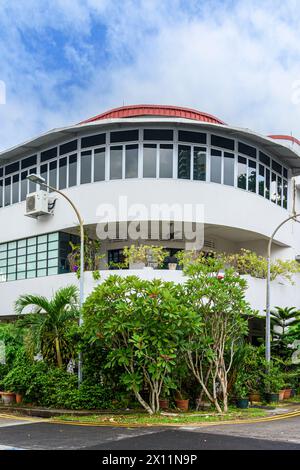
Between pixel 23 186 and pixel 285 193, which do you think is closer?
pixel 23 186

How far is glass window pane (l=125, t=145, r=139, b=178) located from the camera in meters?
24.1

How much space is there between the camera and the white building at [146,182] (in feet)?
78.0

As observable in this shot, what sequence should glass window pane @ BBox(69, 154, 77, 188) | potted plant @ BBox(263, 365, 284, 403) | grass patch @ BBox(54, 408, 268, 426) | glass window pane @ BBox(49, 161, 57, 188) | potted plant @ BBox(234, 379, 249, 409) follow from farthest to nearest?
glass window pane @ BBox(49, 161, 57, 188) < glass window pane @ BBox(69, 154, 77, 188) < potted plant @ BBox(263, 365, 284, 403) < potted plant @ BBox(234, 379, 249, 409) < grass patch @ BBox(54, 408, 268, 426)

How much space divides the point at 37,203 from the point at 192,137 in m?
7.11

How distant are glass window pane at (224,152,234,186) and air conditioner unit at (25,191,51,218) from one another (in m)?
7.70

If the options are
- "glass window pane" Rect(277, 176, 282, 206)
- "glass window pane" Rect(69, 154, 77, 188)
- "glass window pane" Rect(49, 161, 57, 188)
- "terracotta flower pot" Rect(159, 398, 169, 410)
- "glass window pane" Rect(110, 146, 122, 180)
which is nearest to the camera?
"terracotta flower pot" Rect(159, 398, 169, 410)

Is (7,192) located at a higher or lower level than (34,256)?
higher

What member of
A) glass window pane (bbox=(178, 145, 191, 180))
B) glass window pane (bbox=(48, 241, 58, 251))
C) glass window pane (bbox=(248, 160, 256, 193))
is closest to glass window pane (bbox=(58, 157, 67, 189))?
glass window pane (bbox=(48, 241, 58, 251))

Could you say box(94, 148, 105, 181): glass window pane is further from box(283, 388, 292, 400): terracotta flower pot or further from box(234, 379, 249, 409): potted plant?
box(283, 388, 292, 400): terracotta flower pot

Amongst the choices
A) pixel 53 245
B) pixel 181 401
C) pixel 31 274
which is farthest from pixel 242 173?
pixel 181 401

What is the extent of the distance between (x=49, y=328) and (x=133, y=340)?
3798 millimetres

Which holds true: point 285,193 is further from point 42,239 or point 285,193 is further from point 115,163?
point 42,239

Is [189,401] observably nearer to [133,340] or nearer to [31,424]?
[133,340]

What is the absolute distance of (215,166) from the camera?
2461cm
